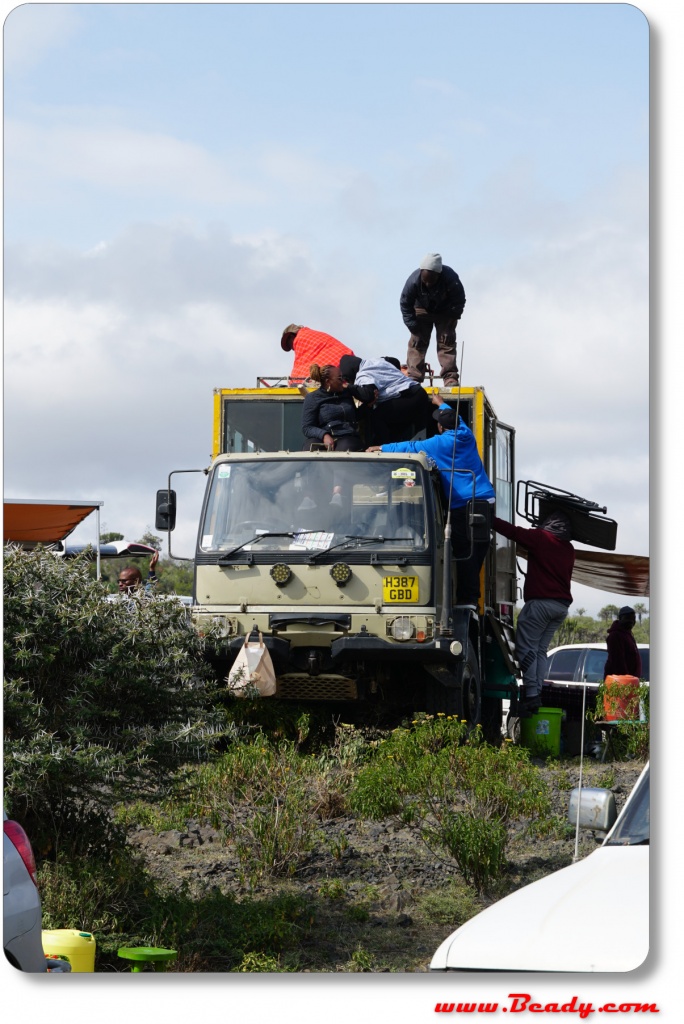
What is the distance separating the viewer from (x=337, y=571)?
7.91 m

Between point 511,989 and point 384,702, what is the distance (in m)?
4.23

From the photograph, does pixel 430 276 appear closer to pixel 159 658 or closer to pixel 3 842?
pixel 159 658

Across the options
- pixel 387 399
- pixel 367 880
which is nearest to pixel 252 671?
pixel 367 880

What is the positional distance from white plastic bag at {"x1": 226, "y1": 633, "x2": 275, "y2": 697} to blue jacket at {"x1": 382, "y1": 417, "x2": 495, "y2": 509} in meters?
1.70

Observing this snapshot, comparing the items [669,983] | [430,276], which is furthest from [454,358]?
[669,983]

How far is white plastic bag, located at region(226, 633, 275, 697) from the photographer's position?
7.12 meters

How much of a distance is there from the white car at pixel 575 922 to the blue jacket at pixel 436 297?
429cm

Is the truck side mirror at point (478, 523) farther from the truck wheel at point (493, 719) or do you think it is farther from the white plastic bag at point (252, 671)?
the truck wheel at point (493, 719)

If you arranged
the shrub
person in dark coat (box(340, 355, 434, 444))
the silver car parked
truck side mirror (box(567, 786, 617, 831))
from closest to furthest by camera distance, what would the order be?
1. truck side mirror (box(567, 786, 617, 831))
2. the silver car parked
3. the shrub
4. person in dark coat (box(340, 355, 434, 444))

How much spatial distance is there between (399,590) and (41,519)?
254cm

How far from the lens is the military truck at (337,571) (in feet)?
26.0

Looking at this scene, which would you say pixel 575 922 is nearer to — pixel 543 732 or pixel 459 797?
pixel 459 797

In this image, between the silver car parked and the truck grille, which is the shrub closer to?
the truck grille

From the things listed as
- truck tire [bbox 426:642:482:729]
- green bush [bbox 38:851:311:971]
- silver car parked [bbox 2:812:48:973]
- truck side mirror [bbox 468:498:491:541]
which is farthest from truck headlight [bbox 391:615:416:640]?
silver car parked [bbox 2:812:48:973]
